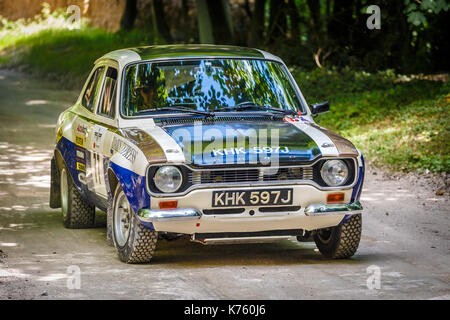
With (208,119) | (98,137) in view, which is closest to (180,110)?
(208,119)

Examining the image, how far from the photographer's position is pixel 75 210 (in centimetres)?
964

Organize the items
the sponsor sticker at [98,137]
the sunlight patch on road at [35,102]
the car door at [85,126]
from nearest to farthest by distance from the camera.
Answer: the sponsor sticker at [98,137], the car door at [85,126], the sunlight patch on road at [35,102]

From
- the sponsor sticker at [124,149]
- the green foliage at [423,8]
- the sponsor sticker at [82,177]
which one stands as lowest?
the sponsor sticker at [82,177]

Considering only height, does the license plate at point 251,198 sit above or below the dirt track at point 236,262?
above

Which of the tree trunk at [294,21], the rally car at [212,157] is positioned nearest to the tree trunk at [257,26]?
the tree trunk at [294,21]

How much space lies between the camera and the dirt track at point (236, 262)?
675 centimetres

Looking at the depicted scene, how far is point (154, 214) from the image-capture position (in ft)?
23.6

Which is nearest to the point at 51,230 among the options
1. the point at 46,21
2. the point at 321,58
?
the point at 321,58

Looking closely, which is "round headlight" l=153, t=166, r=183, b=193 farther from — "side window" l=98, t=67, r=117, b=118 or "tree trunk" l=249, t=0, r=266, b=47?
"tree trunk" l=249, t=0, r=266, b=47

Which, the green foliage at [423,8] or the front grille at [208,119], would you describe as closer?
the front grille at [208,119]

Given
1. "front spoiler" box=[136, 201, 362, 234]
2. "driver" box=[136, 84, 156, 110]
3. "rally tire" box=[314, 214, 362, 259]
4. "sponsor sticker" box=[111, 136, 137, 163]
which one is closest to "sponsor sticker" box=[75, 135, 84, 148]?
"driver" box=[136, 84, 156, 110]

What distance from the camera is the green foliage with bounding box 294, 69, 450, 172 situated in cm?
1382

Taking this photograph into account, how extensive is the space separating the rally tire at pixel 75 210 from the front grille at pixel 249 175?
8.58 ft

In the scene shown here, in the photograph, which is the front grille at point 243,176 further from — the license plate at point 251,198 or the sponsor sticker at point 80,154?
the sponsor sticker at point 80,154
